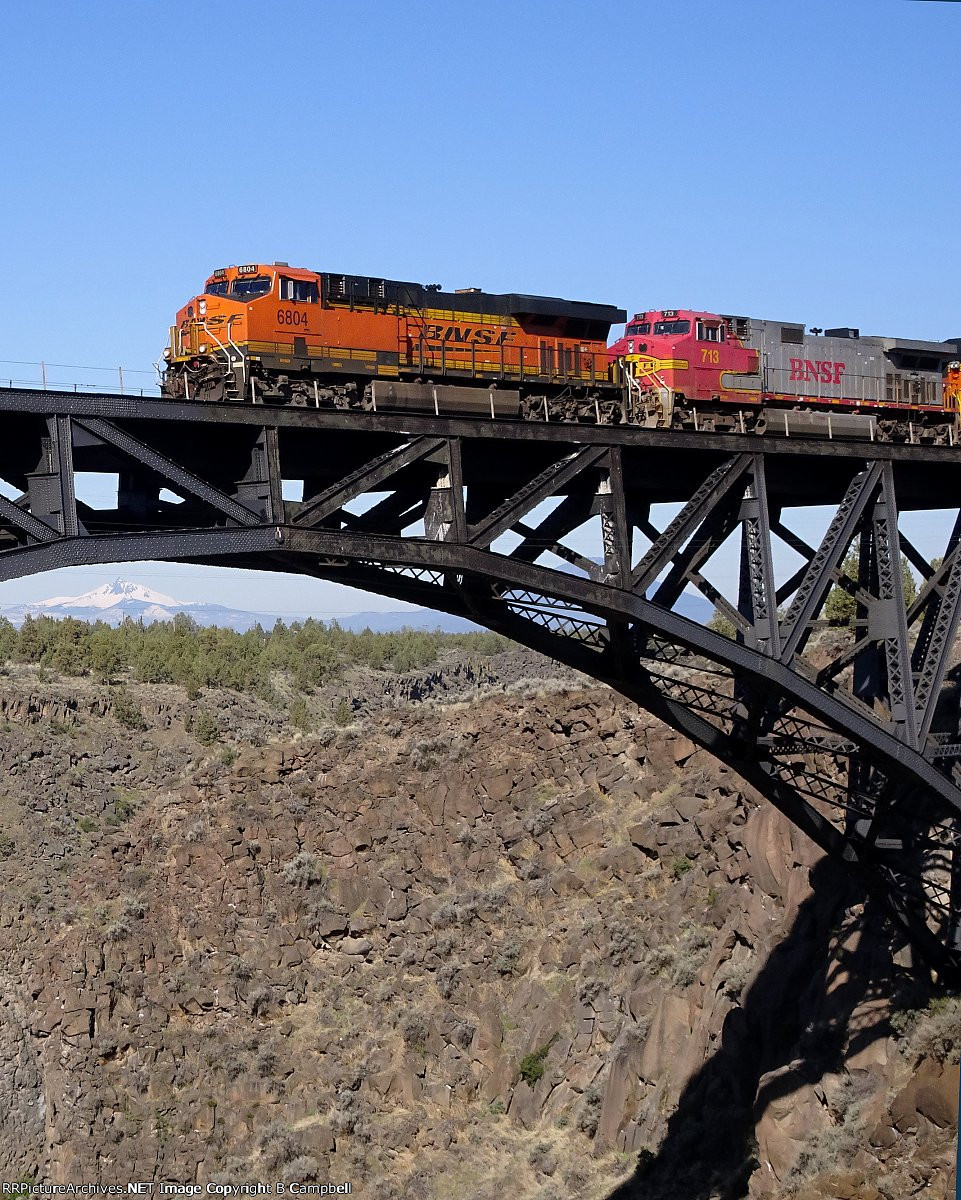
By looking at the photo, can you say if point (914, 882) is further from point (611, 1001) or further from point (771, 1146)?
point (611, 1001)

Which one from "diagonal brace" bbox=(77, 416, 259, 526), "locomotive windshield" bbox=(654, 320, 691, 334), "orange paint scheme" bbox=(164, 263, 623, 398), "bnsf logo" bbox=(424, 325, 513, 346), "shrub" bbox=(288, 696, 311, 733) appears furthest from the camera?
"shrub" bbox=(288, 696, 311, 733)

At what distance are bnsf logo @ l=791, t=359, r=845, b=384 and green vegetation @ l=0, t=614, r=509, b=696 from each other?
44.4 meters

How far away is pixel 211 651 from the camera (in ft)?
283

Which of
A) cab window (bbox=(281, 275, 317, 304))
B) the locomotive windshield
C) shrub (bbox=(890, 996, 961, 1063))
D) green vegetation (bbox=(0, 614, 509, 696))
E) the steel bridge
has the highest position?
cab window (bbox=(281, 275, 317, 304))

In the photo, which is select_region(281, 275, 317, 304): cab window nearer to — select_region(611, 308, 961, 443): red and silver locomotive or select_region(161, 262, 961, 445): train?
select_region(161, 262, 961, 445): train

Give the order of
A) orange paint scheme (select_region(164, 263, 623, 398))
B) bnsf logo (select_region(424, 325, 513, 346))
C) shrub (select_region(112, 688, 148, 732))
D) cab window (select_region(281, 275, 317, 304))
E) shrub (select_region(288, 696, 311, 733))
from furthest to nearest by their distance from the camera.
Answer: shrub (select_region(288, 696, 311, 733))
shrub (select_region(112, 688, 148, 732))
bnsf logo (select_region(424, 325, 513, 346))
cab window (select_region(281, 275, 317, 304))
orange paint scheme (select_region(164, 263, 623, 398))

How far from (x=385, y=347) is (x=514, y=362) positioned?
222 centimetres

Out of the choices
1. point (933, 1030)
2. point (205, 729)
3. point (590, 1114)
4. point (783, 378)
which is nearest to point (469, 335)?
point (783, 378)

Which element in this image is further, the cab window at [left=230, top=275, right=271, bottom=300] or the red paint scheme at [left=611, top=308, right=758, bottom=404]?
the red paint scheme at [left=611, top=308, right=758, bottom=404]

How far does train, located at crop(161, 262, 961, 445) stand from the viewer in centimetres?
2344

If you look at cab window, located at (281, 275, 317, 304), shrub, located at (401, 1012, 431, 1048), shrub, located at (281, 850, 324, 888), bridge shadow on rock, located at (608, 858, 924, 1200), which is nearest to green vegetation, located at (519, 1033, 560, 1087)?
shrub, located at (401, 1012, 431, 1048)

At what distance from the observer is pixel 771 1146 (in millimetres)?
25234

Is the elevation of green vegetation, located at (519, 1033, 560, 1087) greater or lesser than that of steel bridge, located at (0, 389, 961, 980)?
lesser

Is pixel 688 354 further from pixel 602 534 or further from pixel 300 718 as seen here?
pixel 300 718
